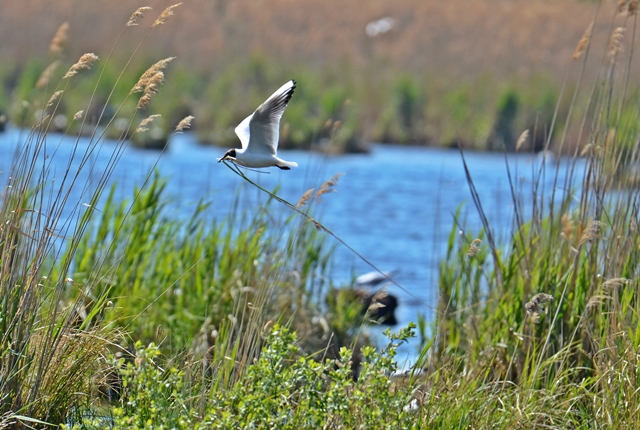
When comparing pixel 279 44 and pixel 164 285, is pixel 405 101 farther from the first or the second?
pixel 164 285

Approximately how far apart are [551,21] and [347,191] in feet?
56.1

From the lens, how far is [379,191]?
12.2 m

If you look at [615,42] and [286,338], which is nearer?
[286,338]

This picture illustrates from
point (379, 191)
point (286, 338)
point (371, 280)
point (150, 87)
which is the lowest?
point (371, 280)

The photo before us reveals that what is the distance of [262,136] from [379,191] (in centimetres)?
985

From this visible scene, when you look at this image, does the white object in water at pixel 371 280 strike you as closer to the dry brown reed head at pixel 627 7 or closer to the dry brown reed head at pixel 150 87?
the dry brown reed head at pixel 627 7

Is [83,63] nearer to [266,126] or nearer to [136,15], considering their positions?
[136,15]

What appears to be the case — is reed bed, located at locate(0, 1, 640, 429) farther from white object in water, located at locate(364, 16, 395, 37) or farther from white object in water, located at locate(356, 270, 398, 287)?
white object in water, located at locate(364, 16, 395, 37)

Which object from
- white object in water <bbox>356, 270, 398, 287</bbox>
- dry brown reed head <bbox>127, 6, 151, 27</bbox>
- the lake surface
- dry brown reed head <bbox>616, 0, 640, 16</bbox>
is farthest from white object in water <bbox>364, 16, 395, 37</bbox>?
dry brown reed head <bbox>127, 6, 151, 27</bbox>

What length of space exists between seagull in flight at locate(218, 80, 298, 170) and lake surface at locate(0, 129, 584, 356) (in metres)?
4.45

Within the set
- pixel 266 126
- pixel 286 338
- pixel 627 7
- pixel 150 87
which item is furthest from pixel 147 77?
pixel 627 7

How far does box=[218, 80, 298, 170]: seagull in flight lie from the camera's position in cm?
→ 229

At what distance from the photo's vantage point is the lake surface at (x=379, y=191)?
821 centimetres

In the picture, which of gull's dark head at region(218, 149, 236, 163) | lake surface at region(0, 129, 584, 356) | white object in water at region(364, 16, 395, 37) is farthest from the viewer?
white object in water at region(364, 16, 395, 37)
